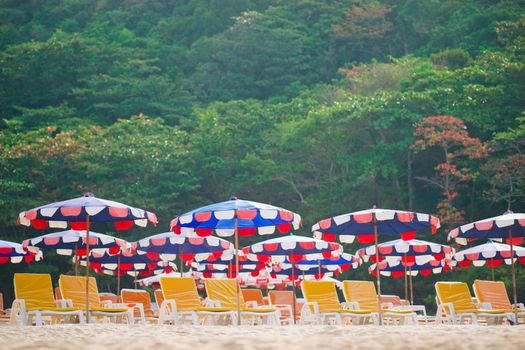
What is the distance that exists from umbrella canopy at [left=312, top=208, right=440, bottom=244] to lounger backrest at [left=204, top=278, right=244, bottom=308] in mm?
1539

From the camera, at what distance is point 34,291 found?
10.5 metres

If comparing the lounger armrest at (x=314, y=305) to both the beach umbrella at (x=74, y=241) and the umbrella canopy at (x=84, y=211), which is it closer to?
the umbrella canopy at (x=84, y=211)

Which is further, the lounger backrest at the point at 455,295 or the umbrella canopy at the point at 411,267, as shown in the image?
the umbrella canopy at the point at 411,267

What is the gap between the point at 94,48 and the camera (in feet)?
120

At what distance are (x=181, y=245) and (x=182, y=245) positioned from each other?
0.8 inches

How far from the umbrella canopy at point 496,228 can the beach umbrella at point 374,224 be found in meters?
0.67

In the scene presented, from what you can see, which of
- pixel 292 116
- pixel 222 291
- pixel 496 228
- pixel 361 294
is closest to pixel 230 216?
pixel 222 291

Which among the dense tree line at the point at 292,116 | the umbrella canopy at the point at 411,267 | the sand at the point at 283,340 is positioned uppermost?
the dense tree line at the point at 292,116

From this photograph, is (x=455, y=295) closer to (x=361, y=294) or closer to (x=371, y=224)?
(x=361, y=294)

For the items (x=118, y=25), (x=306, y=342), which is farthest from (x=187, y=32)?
(x=306, y=342)

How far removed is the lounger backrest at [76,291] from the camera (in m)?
11.3

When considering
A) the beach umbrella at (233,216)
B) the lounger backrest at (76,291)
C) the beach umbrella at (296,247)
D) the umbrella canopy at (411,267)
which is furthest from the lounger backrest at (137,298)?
the umbrella canopy at (411,267)

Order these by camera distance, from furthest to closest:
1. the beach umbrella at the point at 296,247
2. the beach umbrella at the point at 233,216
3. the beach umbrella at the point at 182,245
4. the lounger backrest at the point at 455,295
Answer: the beach umbrella at the point at 182,245
the beach umbrella at the point at 296,247
the lounger backrest at the point at 455,295
the beach umbrella at the point at 233,216

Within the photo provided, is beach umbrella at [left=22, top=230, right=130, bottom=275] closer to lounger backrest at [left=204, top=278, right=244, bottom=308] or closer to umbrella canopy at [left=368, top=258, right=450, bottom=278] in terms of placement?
lounger backrest at [left=204, top=278, right=244, bottom=308]
